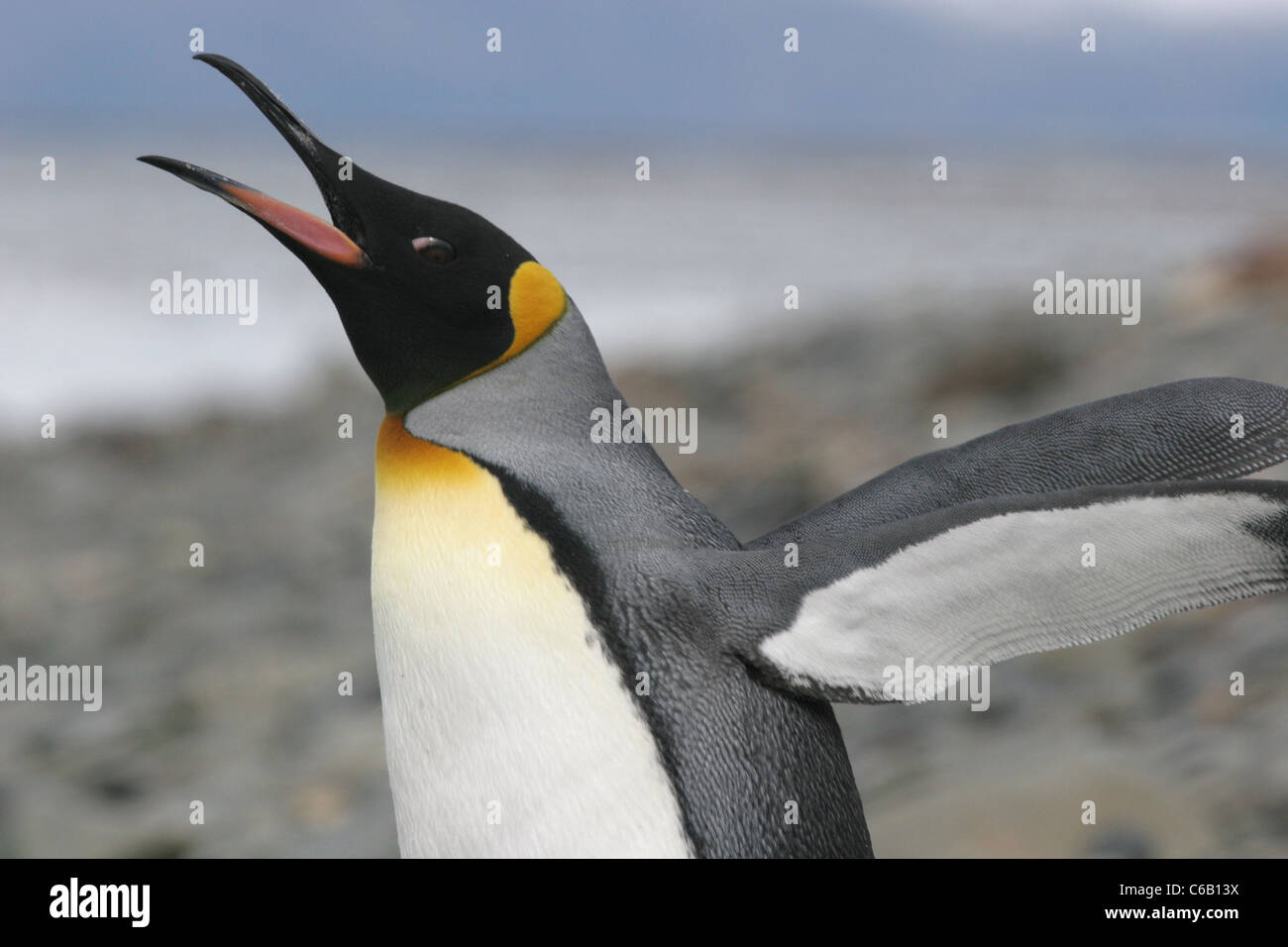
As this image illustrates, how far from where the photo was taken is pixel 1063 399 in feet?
13.6

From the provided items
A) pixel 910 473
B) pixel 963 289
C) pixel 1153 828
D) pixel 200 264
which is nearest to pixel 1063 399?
pixel 1153 828

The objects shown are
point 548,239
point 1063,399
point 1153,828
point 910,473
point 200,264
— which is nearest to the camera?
point 910,473

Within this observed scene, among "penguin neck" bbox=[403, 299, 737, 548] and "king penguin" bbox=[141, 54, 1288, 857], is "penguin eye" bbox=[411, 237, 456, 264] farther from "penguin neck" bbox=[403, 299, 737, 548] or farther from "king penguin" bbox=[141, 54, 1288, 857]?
"penguin neck" bbox=[403, 299, 737, 548]

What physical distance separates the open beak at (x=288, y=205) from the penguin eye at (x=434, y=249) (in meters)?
0.05

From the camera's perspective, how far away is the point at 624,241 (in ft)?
47.9

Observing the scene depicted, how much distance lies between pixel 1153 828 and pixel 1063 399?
2377 millimetres

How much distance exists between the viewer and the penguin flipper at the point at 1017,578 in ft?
3.63

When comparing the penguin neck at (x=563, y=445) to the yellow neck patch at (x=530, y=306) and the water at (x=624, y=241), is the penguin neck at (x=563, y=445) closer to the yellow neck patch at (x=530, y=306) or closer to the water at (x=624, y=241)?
the yellow neck patch at (x=530, y=306)

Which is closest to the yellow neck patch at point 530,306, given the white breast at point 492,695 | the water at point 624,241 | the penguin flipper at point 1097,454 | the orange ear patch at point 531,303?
the orange ear patch at point 531,303

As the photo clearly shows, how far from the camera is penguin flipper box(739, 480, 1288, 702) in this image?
1.11 m

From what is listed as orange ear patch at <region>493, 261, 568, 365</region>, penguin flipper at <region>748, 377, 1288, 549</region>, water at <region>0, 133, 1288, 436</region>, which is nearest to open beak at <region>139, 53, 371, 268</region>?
orange ear patch at <region>493, 261, 568, 365</region>

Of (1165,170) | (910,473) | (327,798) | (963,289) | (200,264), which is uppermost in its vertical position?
(1165,170)

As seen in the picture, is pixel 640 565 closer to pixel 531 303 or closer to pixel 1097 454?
pixel 531 303

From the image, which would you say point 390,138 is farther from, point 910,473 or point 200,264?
point 910,473
